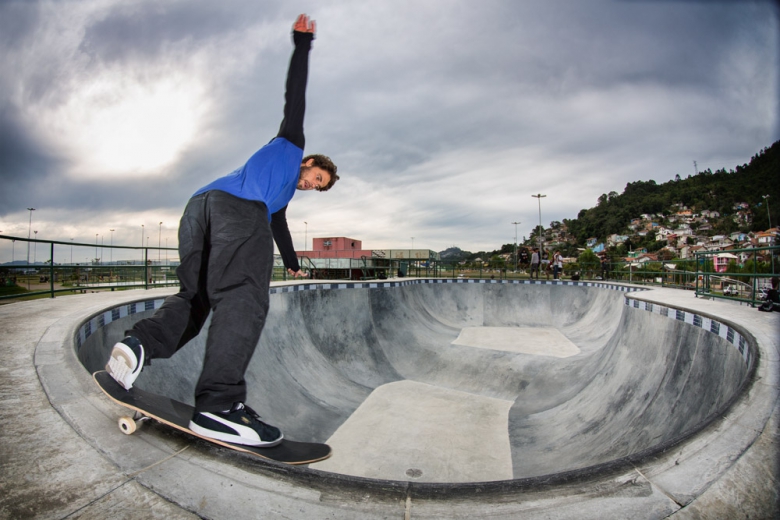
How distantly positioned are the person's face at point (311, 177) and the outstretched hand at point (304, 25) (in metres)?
0.71

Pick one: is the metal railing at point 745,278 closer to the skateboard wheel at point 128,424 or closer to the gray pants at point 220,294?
the gray pants at point 220,294

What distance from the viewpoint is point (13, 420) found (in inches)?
54.4

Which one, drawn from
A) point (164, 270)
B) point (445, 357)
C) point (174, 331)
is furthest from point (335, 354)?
point (164, 270)

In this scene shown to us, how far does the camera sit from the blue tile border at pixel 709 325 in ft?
9.46

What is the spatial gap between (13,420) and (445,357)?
312 inches

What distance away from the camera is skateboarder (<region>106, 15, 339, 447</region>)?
149cm

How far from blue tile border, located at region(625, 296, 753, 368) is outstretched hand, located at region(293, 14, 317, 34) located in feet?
11.8

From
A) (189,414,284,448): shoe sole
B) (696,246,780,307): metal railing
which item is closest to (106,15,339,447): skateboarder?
(189,414,284,448): shoe sole

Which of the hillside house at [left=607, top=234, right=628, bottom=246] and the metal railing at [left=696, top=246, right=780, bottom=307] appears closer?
the metal railing at [left=696, top=246, right=780, bottom=307]

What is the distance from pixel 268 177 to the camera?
187 cm

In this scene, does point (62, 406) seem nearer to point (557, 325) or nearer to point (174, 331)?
point (174, 331)

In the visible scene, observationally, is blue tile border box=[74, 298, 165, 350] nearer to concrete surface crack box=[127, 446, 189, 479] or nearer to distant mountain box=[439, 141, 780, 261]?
concrete surface crack box=[127, 446, 189, 479]

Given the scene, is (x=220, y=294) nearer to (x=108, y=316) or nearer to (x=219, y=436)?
(x=219, y=436)

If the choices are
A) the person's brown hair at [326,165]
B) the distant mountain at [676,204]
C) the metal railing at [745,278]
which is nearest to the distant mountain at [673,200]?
the distant mountain at [676,204]
